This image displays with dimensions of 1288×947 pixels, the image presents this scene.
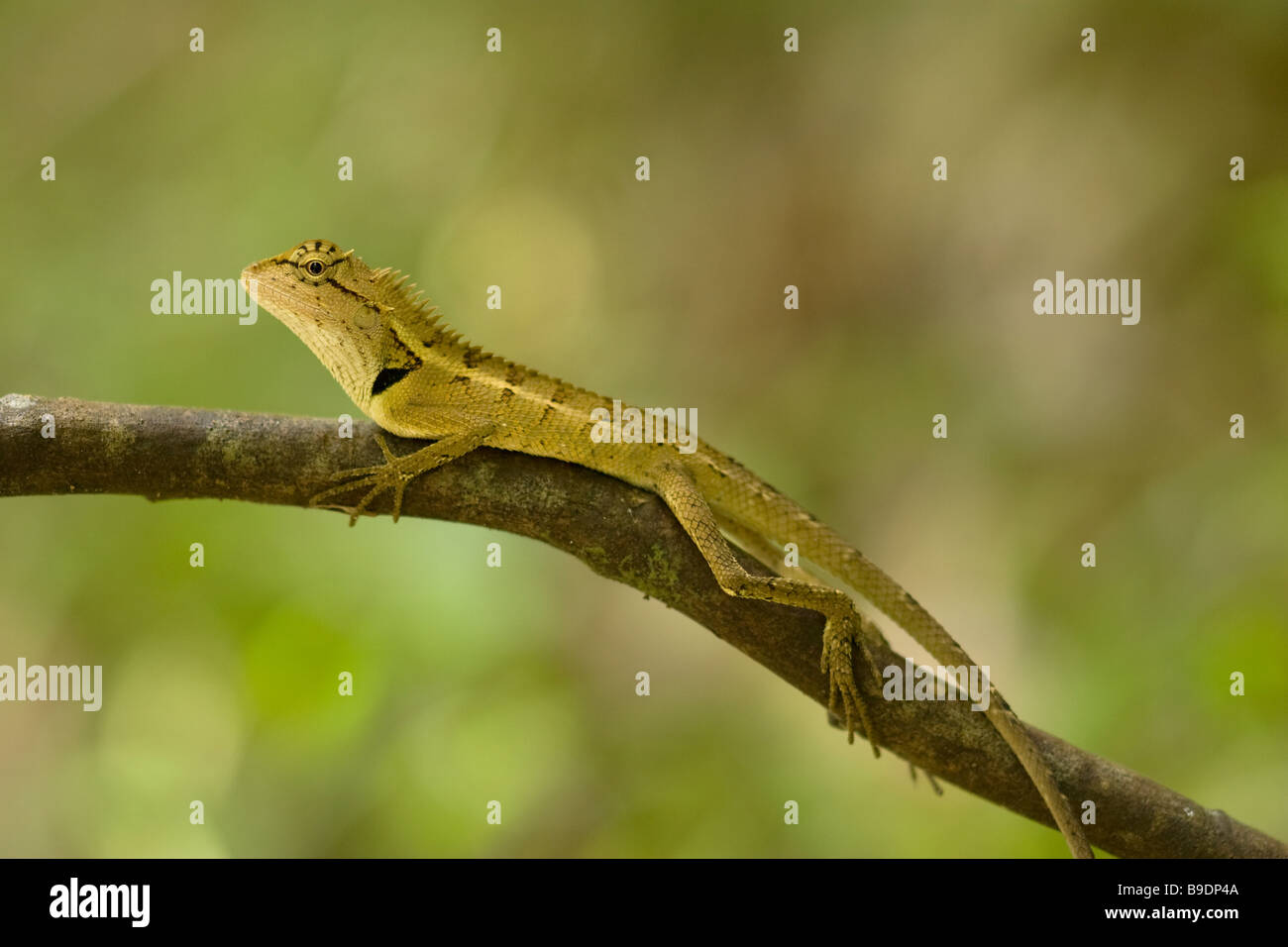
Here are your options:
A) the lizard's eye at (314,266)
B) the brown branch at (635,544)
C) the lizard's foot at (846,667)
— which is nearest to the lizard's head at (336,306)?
the lizard's eye at (314,266)

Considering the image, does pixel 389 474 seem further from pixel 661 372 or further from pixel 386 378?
pixel 661 372

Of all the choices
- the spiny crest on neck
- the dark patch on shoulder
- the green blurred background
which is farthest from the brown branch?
the green blurred background

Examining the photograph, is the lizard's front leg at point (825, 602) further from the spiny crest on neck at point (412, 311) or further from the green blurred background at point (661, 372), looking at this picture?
the green blurred background at point (661, 372)

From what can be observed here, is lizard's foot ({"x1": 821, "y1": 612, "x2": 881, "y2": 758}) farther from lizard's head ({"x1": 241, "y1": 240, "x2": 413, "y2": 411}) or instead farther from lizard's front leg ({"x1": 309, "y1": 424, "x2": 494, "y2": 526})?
lizard's head ({"x1": 241, "y1": 240, "x2": 413, "y2": 411})

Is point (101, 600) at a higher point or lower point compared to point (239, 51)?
lower

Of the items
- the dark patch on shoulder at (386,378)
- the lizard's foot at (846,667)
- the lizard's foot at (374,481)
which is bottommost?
the lizard's foot at (846,667)

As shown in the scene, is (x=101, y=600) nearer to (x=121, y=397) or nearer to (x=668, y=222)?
(x=121, y=397)

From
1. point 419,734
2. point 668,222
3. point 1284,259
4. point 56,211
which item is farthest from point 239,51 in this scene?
point 1284,259
